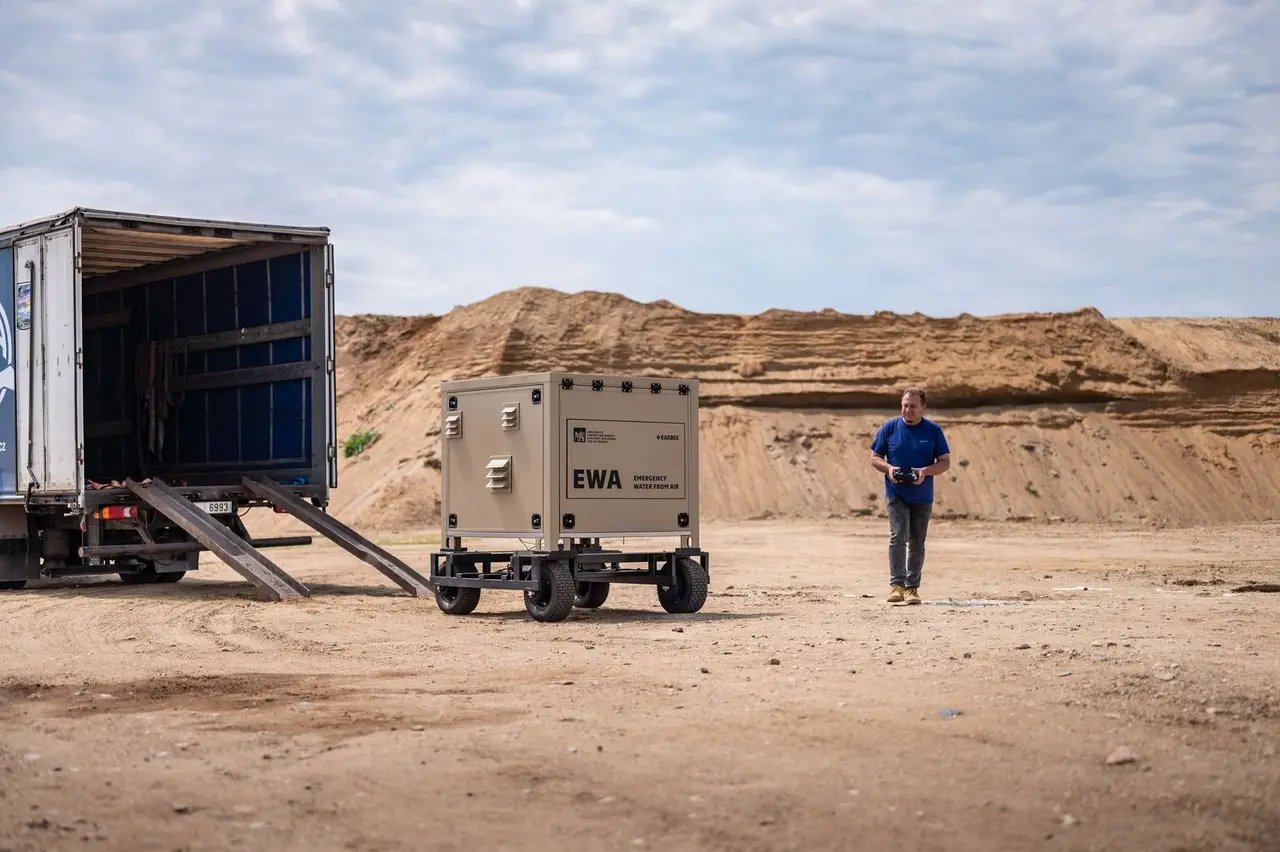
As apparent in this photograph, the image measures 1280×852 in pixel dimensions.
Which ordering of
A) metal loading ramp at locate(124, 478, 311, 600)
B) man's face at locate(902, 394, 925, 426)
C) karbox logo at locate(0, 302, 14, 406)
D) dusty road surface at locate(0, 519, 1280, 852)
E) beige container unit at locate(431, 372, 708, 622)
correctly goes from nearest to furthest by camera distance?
dusty road surface at locate(0, 519, 1280, 852) → beige container unit at locate(431, 372, 708, 622) → man's face at locate(902, 394, 925, 426) → metal loading ramp at locate(124, 478, 311, 600) → karbox logo at locate(0, 302, 14, 406)

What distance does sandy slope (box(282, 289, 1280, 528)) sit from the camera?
42.8 m

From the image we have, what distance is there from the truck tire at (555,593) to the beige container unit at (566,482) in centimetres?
1

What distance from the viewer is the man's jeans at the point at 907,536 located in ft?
45.0

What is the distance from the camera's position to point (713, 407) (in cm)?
4581

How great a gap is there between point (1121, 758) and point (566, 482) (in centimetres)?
709

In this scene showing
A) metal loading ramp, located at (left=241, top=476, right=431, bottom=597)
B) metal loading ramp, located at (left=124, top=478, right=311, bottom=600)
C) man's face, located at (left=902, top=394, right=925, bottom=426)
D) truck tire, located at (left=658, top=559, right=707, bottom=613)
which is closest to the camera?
truck tire, located at (left=658, top=559, right=707, bottom=613)

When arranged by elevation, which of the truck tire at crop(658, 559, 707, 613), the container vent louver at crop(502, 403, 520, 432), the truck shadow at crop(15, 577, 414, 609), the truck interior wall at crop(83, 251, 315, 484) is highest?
the truck interior wall at crop(83, 251, 315, 484)

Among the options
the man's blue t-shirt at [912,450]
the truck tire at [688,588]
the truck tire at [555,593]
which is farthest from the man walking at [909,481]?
the truck tire at [555,593]

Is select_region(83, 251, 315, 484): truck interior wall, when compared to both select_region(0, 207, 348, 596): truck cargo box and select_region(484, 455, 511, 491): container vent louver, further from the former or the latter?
select_region(484, 455, 511, 491): container vent louver

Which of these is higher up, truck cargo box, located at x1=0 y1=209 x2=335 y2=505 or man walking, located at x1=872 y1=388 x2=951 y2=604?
truck cargo box, located at x1=0 y1=209 x2=335 y2=505

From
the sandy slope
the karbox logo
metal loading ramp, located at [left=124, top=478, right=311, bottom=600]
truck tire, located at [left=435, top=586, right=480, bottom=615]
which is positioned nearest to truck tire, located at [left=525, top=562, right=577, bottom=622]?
truck tire, located at [left=435, top=586, right=480, bottom=615]

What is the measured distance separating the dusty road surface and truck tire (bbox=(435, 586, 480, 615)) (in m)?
0.32

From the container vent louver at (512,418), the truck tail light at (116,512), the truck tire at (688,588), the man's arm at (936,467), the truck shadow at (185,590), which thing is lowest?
the truck shadow at (185,590)

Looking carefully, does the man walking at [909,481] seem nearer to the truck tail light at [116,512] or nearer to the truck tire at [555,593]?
the truck tire at [555,593]
